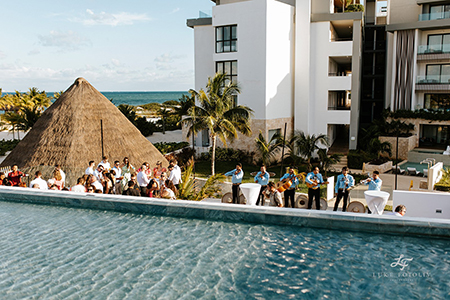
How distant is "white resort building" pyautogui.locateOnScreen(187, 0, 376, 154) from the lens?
26.3 metres

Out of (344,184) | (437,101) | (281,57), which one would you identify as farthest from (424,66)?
→ (344,184)

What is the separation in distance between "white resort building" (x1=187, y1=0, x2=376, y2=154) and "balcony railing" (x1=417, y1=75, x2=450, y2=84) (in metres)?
6.21

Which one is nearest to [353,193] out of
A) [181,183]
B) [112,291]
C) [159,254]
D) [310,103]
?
[181,183]

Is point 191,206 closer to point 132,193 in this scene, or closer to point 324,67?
point 132,193

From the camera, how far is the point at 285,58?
27641 mm

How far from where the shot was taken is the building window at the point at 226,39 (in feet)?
89.7

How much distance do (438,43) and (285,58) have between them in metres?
12.9

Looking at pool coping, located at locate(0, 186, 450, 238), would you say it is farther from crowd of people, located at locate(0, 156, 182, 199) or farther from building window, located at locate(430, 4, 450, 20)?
building window, located at locate(430, 4, 450, 20)

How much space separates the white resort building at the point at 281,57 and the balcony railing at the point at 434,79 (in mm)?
6208

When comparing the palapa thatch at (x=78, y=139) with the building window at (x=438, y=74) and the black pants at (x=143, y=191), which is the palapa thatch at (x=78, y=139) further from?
the building window at (x=438, y=74)

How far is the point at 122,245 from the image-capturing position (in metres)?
8.23

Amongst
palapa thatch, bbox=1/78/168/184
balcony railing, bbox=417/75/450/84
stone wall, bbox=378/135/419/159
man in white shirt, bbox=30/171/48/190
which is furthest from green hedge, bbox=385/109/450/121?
man in white shirt, bbox=30/171/48/190

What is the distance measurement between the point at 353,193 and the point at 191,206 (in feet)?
25.0

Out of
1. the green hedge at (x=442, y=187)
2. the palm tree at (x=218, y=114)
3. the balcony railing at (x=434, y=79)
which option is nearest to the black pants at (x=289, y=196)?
the green hedge at (x=442, y=187)
